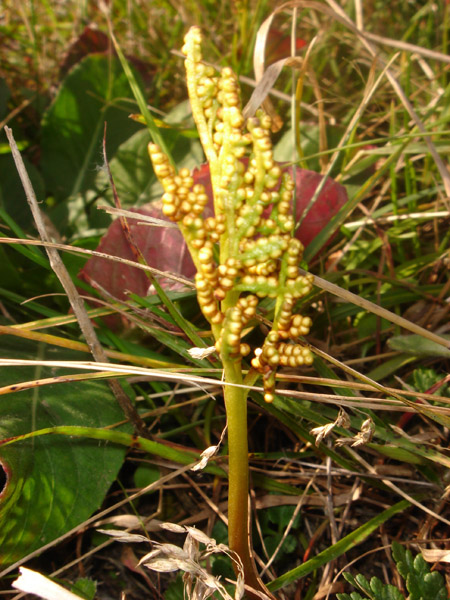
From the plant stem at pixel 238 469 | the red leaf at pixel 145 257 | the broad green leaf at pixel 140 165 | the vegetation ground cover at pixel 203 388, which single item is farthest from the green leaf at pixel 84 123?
the plant stem at pixel 238 469

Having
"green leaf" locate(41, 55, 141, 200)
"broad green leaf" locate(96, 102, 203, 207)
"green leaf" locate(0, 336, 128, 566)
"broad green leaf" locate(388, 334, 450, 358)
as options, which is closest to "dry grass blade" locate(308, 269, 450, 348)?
"broad green leaf" locate(388, 334, 450, 358)

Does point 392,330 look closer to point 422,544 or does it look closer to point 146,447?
point 422,544

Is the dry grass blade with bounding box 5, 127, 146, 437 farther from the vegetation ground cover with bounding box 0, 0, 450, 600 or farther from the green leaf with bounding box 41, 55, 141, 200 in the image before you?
the green leaf with bounding box 41, 55, 141, 200

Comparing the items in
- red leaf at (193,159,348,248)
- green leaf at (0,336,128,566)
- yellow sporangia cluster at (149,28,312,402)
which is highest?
yellow sporangia cluster at (149,28,312,402)

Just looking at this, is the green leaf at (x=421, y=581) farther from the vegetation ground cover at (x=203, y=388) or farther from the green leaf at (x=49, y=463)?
the green leaf at (x=49, y=463)

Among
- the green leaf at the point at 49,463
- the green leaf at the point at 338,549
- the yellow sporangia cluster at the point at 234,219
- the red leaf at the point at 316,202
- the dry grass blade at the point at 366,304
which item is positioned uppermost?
the yellow sporangia cluster at the point at 234,219

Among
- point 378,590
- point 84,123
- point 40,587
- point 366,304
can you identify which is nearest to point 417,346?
point 366,304

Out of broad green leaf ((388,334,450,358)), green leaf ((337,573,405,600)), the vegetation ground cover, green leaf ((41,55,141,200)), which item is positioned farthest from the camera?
green leaf ((41,55,141,200))
